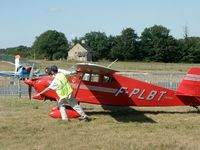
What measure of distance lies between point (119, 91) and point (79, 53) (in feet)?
370

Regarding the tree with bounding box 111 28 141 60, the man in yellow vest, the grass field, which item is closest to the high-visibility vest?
the man in yellow vest

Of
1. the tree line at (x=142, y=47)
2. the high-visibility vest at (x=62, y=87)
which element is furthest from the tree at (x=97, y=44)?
the high-visibility vest at (x=62, y=87)

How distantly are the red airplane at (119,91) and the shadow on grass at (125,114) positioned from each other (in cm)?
41

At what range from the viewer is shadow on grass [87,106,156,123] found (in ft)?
38.9

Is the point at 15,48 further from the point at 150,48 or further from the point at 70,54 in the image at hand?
the point at 150,48

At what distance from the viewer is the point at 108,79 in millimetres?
12875

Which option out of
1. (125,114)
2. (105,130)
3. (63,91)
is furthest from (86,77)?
(105,130)

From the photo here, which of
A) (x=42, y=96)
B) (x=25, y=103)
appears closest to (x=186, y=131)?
(x=42, y=96)

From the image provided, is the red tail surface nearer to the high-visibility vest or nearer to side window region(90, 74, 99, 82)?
side window region(90, 74, 99, 82)

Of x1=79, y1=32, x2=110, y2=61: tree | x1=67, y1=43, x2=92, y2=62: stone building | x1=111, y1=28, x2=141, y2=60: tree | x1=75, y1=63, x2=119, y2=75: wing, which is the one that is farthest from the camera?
x1=67, y1=43, x2=92, y2=62: stone building

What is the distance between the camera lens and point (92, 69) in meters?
12.0

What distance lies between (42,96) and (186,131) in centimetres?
514

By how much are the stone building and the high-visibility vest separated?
11074cm

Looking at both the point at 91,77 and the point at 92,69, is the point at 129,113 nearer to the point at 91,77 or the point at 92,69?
the point at 91,77
